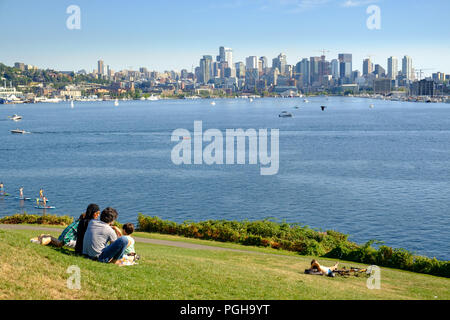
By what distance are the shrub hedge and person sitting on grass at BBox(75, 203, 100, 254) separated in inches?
441

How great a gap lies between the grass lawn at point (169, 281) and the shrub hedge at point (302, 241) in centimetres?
326

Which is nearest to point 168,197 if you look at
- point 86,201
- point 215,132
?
point 86,201

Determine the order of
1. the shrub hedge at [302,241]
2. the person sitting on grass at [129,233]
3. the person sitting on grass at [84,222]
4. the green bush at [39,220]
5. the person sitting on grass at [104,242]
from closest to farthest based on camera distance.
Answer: the person sitting on grass at [104,242]
the person sitting on grass at [84,222]
the person sitting on grass at [129,233]
the shrub hedge at [302,241]
the green bush at [39,220]

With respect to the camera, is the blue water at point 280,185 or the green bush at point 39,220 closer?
the green bush at point 39,220

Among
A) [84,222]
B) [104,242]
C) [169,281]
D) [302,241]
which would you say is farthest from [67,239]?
[302,241]

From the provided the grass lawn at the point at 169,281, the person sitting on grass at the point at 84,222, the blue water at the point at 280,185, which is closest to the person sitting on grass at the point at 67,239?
the grass lawn at the point at 169,281

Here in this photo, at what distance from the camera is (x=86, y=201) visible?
4116 centimetres

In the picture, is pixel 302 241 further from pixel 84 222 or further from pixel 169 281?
pixel 84 222

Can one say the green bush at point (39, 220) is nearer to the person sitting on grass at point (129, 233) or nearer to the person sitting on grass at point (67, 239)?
the person sitting on grass at point (67, 239)

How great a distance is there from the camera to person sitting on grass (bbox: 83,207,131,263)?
1256 centimetres

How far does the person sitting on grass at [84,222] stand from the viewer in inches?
500

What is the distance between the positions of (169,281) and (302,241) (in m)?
12.6

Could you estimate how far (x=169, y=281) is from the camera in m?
11.9

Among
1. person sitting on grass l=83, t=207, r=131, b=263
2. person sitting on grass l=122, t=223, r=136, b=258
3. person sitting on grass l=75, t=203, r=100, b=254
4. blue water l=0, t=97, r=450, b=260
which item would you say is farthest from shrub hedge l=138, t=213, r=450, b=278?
person sitting on grass l=75, t=203, r=100, b=254
